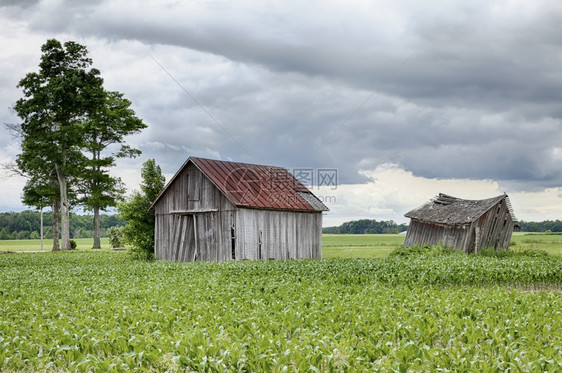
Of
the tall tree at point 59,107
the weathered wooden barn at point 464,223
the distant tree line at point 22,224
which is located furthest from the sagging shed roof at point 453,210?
the distant tree line at point 22,224

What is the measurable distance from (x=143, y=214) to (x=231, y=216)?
29.0 feet

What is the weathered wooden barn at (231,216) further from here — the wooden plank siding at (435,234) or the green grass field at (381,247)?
the wooden plank siding at (435,234)

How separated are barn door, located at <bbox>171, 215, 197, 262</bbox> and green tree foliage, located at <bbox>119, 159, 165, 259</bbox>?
10.5 feet

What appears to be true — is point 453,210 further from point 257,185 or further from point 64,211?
point 64,211

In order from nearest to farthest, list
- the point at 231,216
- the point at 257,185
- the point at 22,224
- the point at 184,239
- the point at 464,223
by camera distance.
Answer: the point at 231,216 < the point at 184,239 < the point at 257,185 < the point at 464,223 < the point at 22,224

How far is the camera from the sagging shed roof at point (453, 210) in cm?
3694

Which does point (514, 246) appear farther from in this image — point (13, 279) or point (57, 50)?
point (57, 50)

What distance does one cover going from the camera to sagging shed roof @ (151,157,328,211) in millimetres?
31500

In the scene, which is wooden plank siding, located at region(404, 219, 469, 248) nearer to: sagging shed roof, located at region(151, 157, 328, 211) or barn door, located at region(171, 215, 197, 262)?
sagging shed roof, located at region(151, 157, 328, 211)

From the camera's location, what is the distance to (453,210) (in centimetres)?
3888

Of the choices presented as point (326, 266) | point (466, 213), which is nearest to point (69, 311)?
point (326, 266)

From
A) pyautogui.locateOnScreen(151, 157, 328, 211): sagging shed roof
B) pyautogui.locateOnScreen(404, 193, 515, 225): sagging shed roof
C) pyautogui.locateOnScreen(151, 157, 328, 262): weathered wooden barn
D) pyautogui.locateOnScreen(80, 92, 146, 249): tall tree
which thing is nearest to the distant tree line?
pyautogui.locateOnScreen(80, 92, 146, 249): tall tree

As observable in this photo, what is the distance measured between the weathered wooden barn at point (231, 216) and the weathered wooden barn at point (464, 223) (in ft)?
27.2

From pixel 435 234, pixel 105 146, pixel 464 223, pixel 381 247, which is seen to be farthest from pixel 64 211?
pixel 464 223
